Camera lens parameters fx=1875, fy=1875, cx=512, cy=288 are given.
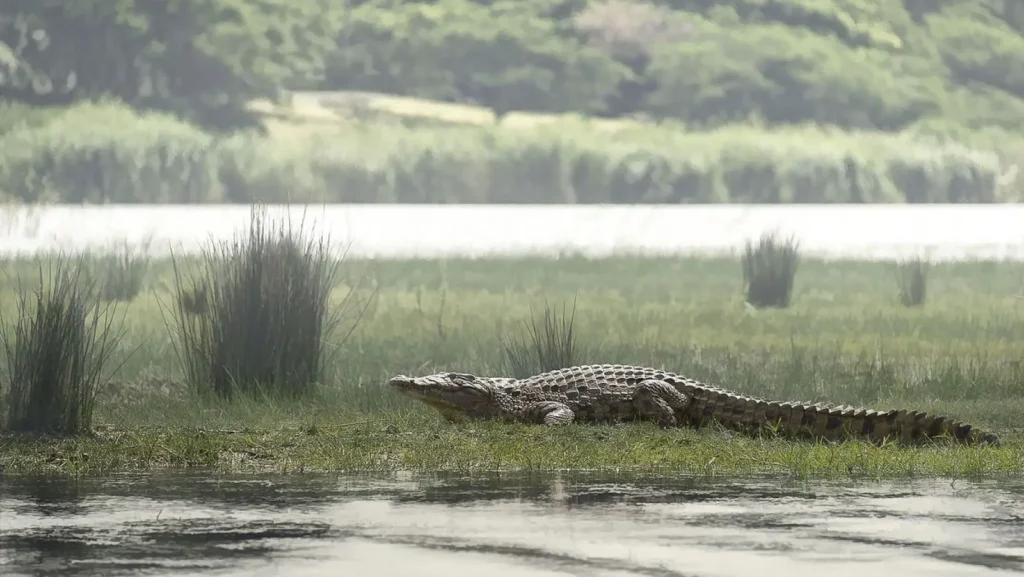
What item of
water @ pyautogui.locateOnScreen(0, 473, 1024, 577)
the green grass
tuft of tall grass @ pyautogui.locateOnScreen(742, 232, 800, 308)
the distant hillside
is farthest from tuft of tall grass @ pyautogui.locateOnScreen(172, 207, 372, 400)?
the distant hillside

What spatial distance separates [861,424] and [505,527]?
150 inches

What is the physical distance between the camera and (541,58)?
9300 centimetres

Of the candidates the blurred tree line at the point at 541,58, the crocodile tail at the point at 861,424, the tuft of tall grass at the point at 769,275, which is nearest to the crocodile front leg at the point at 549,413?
the crocodile tail at the point at 861,424

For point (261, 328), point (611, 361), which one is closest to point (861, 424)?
point (261, 328)

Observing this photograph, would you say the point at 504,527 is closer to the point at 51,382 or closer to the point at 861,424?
the point at 861,424

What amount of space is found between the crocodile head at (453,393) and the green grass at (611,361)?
0.17 m

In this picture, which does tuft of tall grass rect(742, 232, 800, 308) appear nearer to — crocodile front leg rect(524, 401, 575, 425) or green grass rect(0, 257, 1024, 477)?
green grass rect(0, 257, 1024, 477)

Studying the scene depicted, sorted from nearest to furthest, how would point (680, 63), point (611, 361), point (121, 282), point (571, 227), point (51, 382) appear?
point (51, 382) < point (611, 361) < point (121, 282) < point (571, 227) < point (680, 63)

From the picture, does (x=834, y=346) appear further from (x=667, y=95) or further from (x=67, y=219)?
(x=667, y=95)

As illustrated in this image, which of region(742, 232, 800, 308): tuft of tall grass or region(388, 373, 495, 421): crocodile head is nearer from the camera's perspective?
region(388, 373, 495, 421): crocodile head

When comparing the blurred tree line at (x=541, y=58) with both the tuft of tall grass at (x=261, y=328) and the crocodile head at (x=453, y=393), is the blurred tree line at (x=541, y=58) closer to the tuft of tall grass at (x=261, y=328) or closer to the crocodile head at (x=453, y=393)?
the tuft of tall grass at (x=261, y=328)

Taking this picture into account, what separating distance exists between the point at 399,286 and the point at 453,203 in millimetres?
46051

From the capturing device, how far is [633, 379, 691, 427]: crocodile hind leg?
11.6 metres

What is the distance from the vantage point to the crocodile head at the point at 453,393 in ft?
38.8
